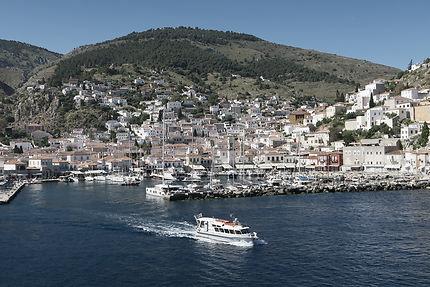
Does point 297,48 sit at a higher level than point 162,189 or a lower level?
higher

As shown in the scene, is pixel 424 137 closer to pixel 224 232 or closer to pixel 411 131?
pixel 411 131

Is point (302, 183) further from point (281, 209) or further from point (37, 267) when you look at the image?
point (37, 267)

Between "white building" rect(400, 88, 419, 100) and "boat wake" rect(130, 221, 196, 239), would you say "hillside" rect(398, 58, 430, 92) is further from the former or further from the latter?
"boat wake" rect(130, 221, 196, 239)

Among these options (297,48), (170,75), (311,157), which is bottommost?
(311,157)

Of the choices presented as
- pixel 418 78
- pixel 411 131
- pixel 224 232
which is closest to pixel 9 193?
pixel 224 232

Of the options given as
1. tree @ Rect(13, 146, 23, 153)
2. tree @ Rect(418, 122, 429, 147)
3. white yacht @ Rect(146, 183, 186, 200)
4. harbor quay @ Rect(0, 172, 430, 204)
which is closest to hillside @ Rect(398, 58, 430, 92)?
tree @ Rect(418, 122, 429, 147)

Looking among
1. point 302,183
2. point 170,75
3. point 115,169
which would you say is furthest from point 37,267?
point 170,75

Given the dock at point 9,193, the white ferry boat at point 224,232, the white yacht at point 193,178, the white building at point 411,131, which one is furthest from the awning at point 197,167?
the white ferry boat at point 224,232

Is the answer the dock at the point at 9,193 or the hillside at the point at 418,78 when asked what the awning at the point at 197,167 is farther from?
the hillside at the point at 418,78
